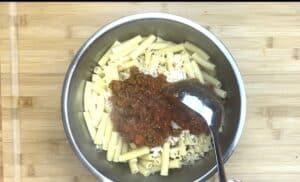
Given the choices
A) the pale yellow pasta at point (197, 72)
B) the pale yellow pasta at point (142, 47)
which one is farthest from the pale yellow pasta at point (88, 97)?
the pale yellow pasta at point (197, 72)

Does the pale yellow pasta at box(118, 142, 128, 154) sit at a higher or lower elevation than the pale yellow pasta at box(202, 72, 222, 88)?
lower

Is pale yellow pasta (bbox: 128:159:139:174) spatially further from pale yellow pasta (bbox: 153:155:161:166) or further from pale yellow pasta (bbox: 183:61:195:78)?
pale yellow pasta (bbox: 183:61:195:78)

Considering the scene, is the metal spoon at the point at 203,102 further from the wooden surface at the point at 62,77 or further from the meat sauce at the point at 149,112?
the wooden surface at the point at 62,77

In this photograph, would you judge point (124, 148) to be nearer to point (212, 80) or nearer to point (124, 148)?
point (124, 148)

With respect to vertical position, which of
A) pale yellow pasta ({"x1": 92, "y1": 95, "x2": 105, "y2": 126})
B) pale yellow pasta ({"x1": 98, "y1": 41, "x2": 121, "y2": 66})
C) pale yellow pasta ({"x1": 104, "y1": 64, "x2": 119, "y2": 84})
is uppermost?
pale yellow pasta ({"x1": 98, "y1": 41, "x2": 121, "y2": 66})

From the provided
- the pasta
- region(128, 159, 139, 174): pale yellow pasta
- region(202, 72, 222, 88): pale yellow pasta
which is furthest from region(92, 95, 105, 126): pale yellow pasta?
region(202, 72, 222, 88): pale yellow pasta

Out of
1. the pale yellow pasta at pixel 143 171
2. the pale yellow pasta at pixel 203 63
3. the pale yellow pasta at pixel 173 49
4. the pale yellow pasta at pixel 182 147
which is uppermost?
the pale yellow pasta at pixel 173 49
